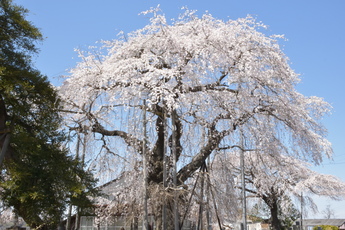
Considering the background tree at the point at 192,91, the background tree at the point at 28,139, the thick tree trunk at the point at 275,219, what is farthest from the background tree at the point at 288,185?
the background tree at the point at 28,139

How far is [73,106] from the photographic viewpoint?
11906 mm

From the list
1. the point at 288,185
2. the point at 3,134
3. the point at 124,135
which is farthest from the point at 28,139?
the point at 288,185

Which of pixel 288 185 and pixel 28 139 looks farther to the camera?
pixel 288 185

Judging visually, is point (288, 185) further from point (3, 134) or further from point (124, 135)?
point (3, 134)

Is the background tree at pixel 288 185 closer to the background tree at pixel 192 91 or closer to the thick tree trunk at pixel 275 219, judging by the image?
the thick tree trunk at pixel 275 219

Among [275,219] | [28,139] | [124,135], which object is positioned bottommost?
[275,219]

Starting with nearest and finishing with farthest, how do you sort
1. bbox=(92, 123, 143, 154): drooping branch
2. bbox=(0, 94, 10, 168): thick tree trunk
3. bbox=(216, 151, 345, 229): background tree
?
bbox=(0, 94, 10, 168): thick tree trunk
bbox=(92, 123, 143, 154): drooping branch
bbox=(216, 151, 345, 229): background tree

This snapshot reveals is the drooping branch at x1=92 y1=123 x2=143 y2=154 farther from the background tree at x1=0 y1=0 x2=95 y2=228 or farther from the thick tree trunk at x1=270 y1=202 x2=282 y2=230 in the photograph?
the thick tree trunk at x1=270 y1=202 x2=282 y2=230

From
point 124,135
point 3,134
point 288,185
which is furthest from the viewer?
point 288,185

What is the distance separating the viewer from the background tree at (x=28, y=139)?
7301 millimetres

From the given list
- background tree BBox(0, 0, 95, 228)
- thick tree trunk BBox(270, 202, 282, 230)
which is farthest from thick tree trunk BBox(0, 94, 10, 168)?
thick tree trunk BBox(270, 202, 282, 230)

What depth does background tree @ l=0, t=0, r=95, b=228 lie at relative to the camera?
24.0 ft

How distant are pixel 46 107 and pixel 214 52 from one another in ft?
17.5

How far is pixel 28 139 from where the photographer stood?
24.2ft
